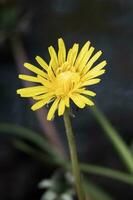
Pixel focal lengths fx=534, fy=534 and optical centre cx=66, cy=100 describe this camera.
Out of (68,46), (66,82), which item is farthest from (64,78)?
(68,46)

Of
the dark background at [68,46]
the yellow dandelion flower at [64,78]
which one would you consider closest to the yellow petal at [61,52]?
the yellow dandelion flower at [64,78]

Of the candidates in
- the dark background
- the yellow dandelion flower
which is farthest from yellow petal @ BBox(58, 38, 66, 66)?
the dark background

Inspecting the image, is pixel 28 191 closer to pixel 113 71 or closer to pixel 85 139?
pixel 85 139

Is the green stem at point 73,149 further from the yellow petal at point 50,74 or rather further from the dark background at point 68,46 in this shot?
the dark background at point 68,46

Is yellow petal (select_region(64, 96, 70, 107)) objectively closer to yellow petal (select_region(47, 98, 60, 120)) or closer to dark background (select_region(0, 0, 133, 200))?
yellow petal (select_region(47, 98, 60, 120))

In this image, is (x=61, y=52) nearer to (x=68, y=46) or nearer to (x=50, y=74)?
(x=50, y=74)

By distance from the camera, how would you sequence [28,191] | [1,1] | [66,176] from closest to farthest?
[66,176]
[28,191]
[1,1]

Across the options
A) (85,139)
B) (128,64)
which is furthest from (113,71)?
(85,139)
